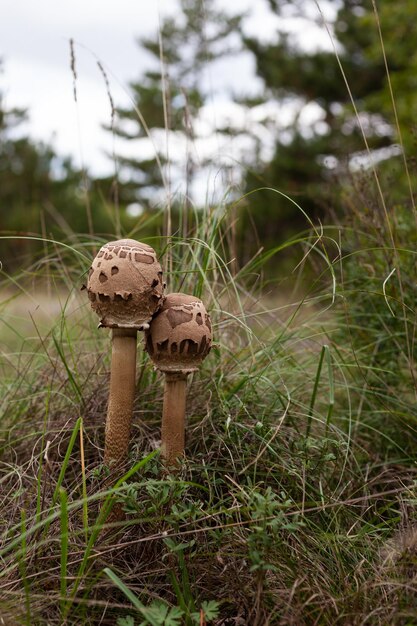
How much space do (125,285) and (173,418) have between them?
0.49m

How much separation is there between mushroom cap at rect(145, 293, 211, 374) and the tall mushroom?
0.16ft

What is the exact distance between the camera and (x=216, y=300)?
8.38 ft

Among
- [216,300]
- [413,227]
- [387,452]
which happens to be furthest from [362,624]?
[413,227]

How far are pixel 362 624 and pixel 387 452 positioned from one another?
116 cm

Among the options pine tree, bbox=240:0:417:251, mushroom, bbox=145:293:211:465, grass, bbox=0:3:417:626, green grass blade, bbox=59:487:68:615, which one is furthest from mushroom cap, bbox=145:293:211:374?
pine tree, bbox=240:0:417:251

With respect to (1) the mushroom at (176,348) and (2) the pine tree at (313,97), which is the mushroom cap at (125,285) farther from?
(2) the pine tree at (313,97)

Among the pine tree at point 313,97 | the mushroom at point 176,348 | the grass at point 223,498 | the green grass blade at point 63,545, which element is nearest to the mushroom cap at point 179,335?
the mushroom at point 176,348

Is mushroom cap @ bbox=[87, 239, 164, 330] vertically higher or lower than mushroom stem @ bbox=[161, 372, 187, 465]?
higher

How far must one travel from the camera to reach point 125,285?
1.70 meters

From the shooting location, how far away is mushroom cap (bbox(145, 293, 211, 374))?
1.77m

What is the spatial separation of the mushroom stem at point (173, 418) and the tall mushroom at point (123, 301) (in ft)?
0.41

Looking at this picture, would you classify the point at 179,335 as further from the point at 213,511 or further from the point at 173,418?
the point at 213,511

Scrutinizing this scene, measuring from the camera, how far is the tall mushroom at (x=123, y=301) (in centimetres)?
171

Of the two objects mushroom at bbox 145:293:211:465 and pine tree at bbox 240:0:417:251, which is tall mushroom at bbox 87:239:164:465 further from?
pine tree at bbox 240:0:417:251
